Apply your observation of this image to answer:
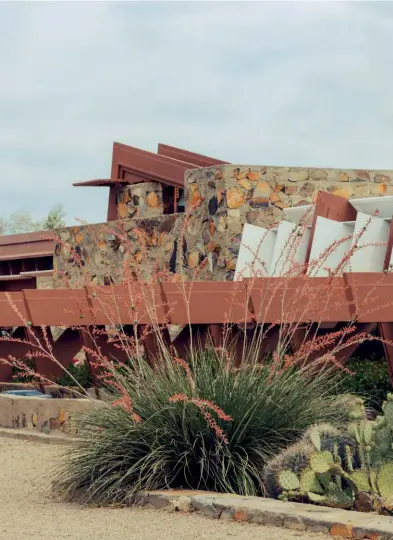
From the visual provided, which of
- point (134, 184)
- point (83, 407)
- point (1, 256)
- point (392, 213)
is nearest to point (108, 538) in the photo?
point (83, 407)

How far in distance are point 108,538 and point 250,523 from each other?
90 cm

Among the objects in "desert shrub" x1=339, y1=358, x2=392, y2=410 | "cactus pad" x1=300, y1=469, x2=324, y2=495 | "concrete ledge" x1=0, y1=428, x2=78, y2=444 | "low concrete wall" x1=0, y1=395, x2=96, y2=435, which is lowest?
"concrete ledge" x1=0, y1=428, x2=78, y2=444

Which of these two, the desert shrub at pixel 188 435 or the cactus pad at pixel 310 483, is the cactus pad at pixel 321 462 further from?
the desert shrub at pixel 188 435

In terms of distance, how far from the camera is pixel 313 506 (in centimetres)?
647

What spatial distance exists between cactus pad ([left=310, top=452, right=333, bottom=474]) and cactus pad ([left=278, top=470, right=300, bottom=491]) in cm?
17

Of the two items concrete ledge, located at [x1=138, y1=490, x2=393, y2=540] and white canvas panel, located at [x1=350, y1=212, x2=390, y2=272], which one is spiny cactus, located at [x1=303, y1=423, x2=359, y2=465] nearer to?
concrete ledge, located at [x1=138, y1=490, x2=393, y2=540]

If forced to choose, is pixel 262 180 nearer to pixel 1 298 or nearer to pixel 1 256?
pixel 1 298

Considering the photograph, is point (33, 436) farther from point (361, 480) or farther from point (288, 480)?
point (361, 480)

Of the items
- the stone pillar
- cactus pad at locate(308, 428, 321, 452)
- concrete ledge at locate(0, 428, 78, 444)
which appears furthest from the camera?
the stone pillar

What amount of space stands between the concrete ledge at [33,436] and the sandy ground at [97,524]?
7.56 ft

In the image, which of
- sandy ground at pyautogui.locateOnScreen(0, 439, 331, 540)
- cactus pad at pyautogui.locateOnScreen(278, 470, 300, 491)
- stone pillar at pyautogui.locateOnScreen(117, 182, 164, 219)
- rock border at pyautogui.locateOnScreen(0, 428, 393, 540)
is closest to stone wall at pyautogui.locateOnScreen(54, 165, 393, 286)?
stone pillar at pyautogui.locateOnScreen(117, 182, 164, 219)

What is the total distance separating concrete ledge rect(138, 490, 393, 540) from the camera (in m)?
5.89

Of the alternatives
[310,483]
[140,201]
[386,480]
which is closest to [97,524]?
[310,483]

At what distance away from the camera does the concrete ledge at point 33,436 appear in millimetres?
10734
